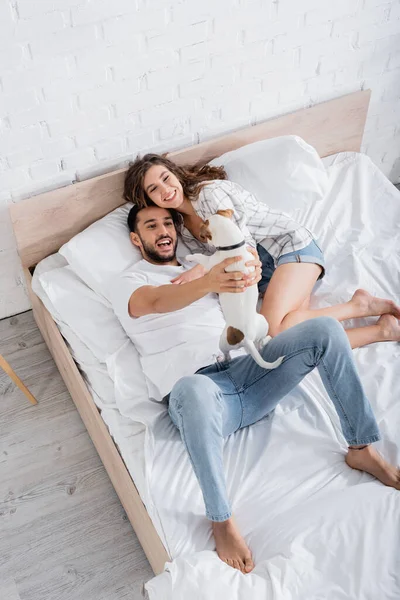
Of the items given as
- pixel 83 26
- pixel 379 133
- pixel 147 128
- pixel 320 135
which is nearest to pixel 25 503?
pixel 147 128

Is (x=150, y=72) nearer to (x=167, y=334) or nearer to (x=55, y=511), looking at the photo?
(x=167, y=334)

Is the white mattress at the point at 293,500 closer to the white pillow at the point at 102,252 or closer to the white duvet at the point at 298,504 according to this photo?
the white duvet at the point at 298,504

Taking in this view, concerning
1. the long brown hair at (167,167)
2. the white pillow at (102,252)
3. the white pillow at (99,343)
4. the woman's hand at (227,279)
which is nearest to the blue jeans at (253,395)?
the white pillow at (99,343)

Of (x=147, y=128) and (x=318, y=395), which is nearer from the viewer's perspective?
(x=318, y=395)

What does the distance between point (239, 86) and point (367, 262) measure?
0.75 metres

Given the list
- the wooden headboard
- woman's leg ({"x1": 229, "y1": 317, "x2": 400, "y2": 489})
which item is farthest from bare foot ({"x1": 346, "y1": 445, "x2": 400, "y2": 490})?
the wooden headboard

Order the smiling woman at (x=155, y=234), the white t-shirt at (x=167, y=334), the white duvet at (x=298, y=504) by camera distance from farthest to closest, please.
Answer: the smiling woman at (x=155, y=234), the white t-shirt at (x=167, y=334), the white duvet at (x=298, y=504)

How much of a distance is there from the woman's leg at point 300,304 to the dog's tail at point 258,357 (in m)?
0.32

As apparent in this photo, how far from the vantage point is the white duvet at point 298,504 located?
1248mm

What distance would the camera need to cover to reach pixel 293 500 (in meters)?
1.45

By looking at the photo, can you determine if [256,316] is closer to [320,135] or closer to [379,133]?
[320,135]

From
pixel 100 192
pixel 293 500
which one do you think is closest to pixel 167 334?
pixel 293 500

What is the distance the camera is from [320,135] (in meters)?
2.44

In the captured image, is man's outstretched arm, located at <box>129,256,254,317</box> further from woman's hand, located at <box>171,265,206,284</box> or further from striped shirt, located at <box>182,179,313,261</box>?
striped shirt, located at <box>182,179,313,261</box>
